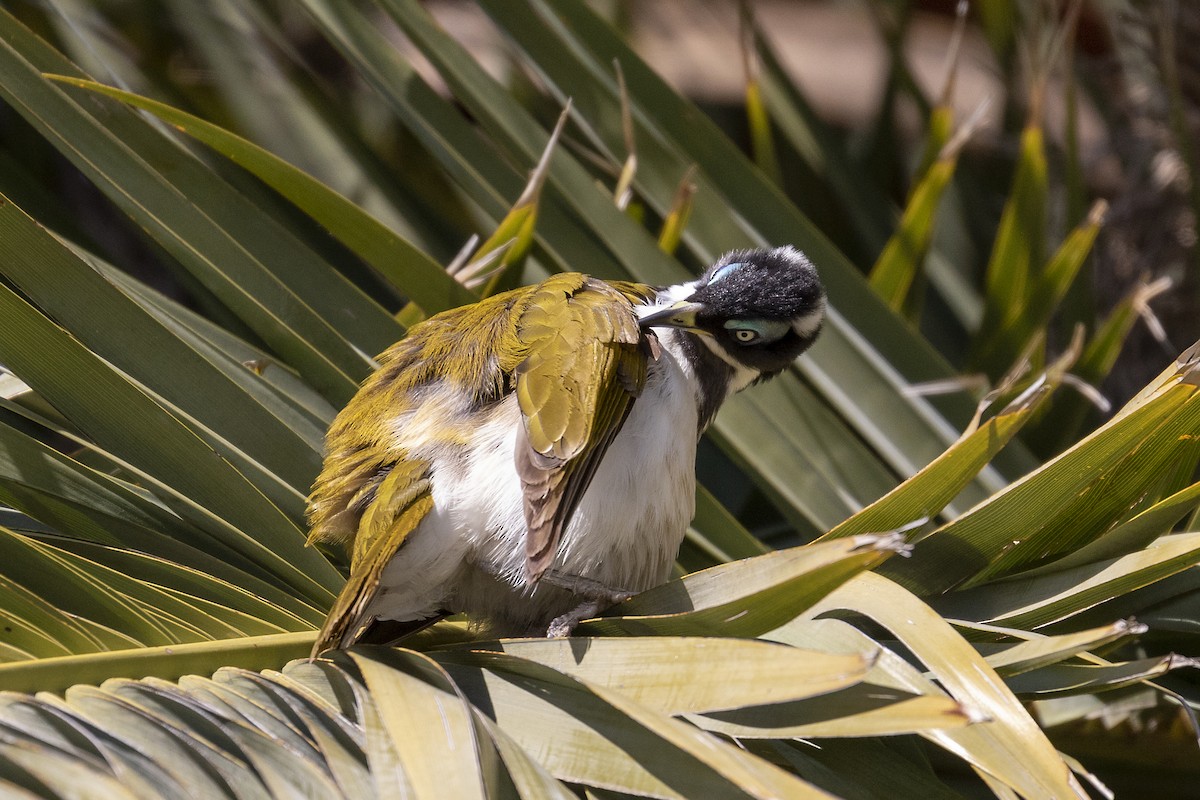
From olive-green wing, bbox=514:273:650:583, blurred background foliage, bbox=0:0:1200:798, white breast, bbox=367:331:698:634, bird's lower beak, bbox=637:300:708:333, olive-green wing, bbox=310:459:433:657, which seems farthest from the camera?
bird's lower beak, bbox=637:300:708:333

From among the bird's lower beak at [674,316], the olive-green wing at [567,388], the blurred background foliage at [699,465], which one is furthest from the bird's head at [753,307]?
the blurred background foliage at [699,465]

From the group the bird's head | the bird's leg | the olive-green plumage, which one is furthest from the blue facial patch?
the bird's leg

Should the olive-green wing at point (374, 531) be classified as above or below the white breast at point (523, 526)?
above

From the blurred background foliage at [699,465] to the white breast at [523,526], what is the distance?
120 millimetres

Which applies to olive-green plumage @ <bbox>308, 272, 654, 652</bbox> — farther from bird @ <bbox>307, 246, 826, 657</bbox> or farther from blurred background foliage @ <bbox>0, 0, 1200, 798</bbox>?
blurred background foliage @ <bbox>0, 0, 1200, 798</bbox>

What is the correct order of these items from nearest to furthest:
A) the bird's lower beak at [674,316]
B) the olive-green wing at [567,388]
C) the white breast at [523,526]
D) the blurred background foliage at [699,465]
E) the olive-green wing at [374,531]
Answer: the blurred background foliage at [699,465]
the olive-green wing at [374,531]
the olive-green wing at [567,388]
the white breast at [523,526]
the bird's lower beak at [674,316]

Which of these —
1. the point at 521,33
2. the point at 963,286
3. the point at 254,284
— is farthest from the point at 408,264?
the point at 963,286

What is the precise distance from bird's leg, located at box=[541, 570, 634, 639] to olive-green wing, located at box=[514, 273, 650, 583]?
0.46 ft

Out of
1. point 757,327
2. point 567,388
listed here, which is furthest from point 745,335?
point 567,388

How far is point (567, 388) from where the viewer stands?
175cm

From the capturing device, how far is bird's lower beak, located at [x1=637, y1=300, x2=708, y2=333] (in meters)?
2.05

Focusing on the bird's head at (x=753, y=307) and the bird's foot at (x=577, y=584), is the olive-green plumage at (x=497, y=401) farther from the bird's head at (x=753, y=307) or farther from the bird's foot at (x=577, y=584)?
the bird's foot at (x=577, y=584)

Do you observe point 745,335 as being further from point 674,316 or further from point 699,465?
point 699,465

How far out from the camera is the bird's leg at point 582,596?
5.56 feet
